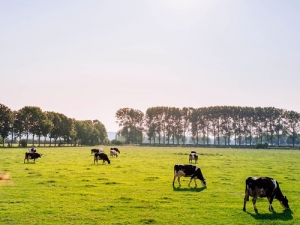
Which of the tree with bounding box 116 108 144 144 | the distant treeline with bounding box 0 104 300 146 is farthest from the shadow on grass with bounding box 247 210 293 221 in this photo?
the tree with bounding box 116 108 144 144

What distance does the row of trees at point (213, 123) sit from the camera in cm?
15875

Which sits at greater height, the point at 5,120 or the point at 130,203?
the point at 5,120

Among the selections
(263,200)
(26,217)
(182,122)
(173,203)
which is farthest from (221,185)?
(182,122)

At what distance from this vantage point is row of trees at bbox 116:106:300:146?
521ft

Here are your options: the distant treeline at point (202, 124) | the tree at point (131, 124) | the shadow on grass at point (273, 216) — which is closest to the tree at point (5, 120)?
the distant treeline at point (202, 124)

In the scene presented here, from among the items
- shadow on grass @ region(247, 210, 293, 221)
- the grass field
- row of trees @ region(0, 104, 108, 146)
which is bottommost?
shadow on grass @ region(247, 210, 293, 221)

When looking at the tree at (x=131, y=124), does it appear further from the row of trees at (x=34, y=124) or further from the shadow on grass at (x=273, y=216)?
the shadow on grass at (x=273, y=216)

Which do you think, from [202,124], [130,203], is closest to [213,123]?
[202,124]

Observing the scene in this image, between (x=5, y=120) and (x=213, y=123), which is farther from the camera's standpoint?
(x=213, y=123)

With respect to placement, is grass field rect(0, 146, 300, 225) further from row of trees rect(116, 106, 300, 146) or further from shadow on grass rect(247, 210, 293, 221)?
row of trees rect(116, 106, 300, 146)

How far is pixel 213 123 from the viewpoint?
167m

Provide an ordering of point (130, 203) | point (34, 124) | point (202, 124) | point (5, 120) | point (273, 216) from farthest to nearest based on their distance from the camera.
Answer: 1. point (202, 124)
2. point (34, 124)
3. point (5, 120)
4. point (130, 203)
5. point (273, 216)

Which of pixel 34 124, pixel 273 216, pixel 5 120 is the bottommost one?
pixel 273 216

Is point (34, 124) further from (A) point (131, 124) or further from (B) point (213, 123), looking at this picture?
(B) point (213, 123)
